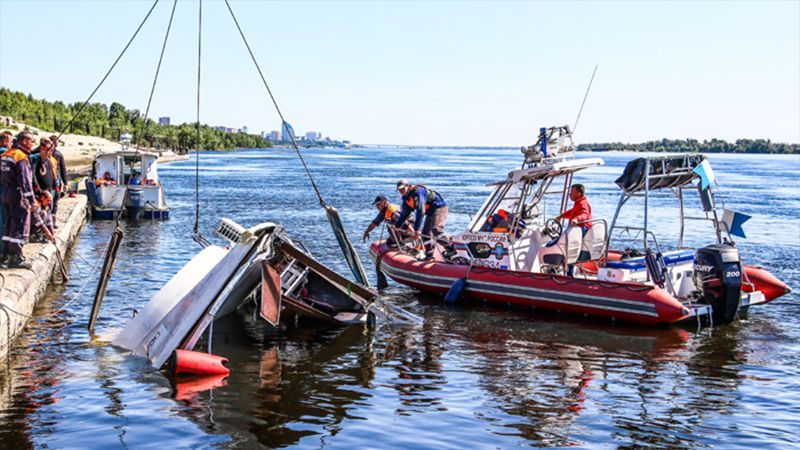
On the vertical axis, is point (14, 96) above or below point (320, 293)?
above

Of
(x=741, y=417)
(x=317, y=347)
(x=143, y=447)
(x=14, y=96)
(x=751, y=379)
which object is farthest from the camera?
(x=14, y=96)

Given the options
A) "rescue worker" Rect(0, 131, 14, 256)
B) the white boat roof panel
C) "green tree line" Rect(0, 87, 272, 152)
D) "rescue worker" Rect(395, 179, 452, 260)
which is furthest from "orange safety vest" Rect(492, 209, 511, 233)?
"green tree line" Rect(0, 87, 272, 152)

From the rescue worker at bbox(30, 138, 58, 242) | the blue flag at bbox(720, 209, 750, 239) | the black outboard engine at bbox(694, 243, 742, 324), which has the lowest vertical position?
the black outboard engine at bbox(694, 243, 742, 324)

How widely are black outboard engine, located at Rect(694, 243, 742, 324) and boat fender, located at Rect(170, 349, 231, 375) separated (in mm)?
7773

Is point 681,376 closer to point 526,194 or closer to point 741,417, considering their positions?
point 741,417

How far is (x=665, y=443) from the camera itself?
8.70m

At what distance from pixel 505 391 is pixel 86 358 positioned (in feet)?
18.2

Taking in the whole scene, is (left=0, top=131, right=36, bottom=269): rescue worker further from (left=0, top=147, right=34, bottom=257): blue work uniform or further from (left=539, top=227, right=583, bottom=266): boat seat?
(left=539, top=227, right=583, bottom=266): boat seat

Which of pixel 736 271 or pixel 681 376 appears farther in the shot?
pixel 736 271

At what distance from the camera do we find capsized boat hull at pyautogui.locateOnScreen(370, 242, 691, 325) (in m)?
13.5

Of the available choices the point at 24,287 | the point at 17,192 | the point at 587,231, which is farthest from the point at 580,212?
the point at 17,192

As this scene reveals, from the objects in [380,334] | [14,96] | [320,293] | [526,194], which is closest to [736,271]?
[526,194]

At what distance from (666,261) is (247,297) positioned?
6845 millimetres

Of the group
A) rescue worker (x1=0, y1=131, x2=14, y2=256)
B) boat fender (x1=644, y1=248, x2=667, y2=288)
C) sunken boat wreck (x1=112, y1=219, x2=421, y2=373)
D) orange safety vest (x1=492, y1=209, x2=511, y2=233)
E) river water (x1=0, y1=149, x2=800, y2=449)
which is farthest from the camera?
orange safety vest (x1=492, y1=209, x2=511, y2=233)
